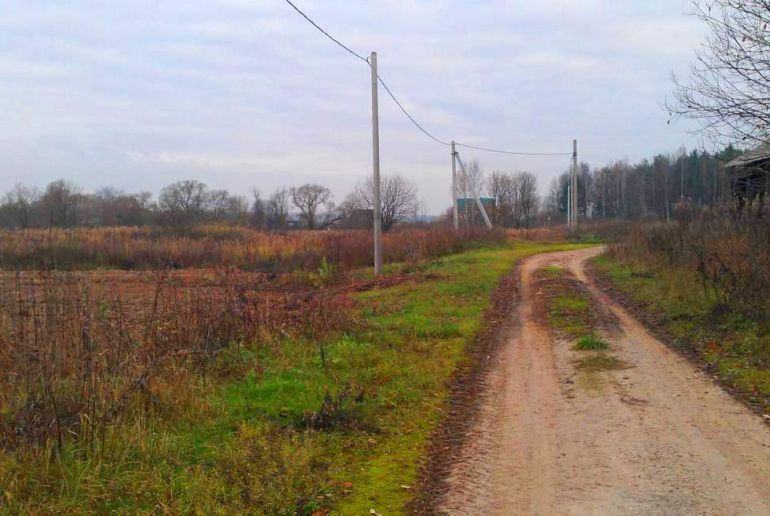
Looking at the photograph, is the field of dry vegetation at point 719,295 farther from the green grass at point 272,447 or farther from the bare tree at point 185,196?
the bare tree at point 185,196

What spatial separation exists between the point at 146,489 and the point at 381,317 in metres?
8.28

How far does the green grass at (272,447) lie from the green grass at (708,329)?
354 centimetres

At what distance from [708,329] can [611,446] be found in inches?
231

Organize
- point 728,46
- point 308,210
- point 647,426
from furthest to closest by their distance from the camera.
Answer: point 308,210 → point 728,46 → point 647,426

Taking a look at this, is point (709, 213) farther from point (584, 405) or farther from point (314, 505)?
point (314, 505)

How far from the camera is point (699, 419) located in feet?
20.4

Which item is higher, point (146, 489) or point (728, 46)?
point (728, 46)

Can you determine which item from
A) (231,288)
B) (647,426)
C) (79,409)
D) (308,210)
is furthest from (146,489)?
(308,210)

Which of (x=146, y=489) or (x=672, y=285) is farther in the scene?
(x=672, y=285)

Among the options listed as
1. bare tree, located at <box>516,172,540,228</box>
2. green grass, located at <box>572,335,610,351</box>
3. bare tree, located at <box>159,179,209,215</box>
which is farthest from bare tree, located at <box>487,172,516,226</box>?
green grass, located at <box>572,335,610,351</box>

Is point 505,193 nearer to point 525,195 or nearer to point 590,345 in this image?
point 525,195

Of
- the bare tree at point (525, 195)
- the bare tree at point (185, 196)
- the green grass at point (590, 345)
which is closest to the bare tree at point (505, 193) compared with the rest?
the bare tree at point (525, 195)

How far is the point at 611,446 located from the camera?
555 cm

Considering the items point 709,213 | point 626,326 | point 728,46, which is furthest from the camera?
point 709,213
